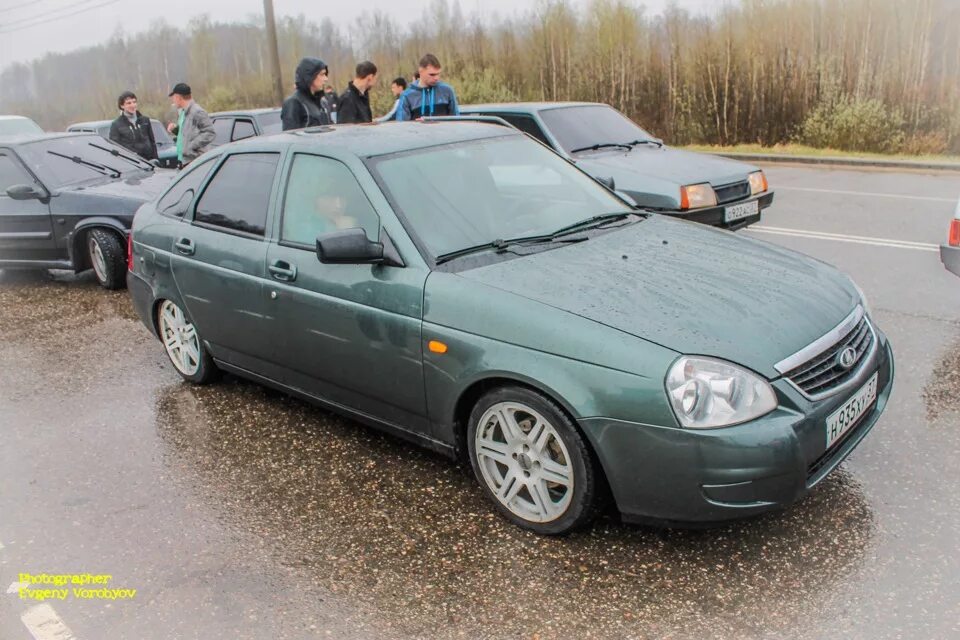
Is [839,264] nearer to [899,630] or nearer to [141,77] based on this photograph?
[899,630]

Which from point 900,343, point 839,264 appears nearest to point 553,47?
point 839,264

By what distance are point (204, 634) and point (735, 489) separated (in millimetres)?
1940

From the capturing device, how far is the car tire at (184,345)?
5117mm

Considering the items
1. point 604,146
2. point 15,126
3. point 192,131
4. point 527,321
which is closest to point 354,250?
point 527,321

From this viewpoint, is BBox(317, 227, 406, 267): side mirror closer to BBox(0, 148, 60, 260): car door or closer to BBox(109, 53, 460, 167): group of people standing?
BBox(109, 53, 460, 167): group of people standing

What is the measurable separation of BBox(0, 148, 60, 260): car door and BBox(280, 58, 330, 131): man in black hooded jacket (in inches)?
107

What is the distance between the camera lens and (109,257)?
7977 mm

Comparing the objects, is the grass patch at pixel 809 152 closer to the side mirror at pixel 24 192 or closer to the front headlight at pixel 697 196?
the front headlight at pixel 697 196

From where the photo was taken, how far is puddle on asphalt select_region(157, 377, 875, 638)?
9.33 feet

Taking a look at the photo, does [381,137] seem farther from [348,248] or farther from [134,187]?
[134,187]

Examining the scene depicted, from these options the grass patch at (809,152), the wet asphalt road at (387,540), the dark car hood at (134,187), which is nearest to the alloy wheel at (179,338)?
the wet asphalt road at (387,540)

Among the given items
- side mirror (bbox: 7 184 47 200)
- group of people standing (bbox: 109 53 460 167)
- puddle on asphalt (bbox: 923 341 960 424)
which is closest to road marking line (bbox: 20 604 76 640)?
puddle on asphalt (bbox: 923 341 960 424)

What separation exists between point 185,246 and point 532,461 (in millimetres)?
2710

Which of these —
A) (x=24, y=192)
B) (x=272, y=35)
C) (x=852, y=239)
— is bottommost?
(x=852, y=239)
